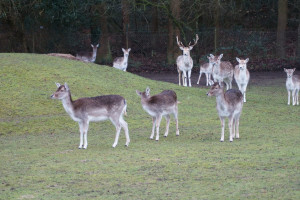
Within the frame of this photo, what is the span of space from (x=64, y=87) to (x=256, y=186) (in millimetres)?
4679

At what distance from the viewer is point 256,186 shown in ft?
22.8

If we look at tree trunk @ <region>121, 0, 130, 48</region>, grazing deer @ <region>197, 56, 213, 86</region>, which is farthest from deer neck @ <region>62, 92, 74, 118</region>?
tree trunk @ <region>121, 0, 130, 48</region>

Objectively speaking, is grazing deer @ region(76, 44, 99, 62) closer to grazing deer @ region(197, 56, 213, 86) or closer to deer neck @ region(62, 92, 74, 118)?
grazing deer @ region(197, 56, 213, 86)

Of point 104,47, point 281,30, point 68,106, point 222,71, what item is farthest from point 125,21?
point 68,106

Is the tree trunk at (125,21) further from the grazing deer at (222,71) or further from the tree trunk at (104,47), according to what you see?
the grazing deer at (222,71)

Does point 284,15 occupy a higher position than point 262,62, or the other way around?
point 284,15

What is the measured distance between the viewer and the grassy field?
701 cm

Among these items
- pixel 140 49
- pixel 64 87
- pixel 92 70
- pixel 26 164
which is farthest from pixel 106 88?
pixel 140 49

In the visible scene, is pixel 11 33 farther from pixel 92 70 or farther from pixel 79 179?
pixel 79 179

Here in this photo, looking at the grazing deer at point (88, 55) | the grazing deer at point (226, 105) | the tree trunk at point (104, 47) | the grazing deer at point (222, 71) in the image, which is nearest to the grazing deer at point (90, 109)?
the grazing deer at point (226, 105)

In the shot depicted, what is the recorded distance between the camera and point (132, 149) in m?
9.91

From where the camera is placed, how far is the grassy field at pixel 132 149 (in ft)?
23.0

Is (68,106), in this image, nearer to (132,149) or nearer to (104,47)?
(132,149)

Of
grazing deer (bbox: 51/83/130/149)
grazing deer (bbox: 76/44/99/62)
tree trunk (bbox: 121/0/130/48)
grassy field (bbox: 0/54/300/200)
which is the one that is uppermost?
tree trunk (bbox: 121/0/130/48)
